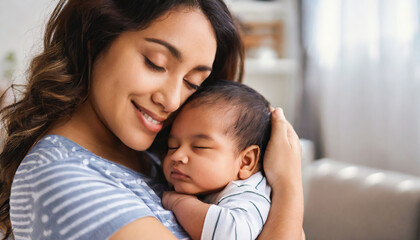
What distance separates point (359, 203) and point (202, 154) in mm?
1187

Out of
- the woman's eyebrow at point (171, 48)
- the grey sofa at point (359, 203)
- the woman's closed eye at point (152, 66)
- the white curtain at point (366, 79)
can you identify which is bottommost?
the grey sofa at point (359, 203)

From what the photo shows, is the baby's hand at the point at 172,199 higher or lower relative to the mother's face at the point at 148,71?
lower

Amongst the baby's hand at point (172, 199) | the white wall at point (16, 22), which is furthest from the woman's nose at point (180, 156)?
the white wall at point (16, 22)

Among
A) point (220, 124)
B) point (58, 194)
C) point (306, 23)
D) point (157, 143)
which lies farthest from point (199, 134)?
point (306, 23)

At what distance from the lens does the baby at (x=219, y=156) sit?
103cm

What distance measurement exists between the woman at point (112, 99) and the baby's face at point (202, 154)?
0.09 metres

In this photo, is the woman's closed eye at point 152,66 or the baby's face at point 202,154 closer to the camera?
the woman's closed eye at point 152,66

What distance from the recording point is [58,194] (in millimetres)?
804

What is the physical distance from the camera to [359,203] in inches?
76.7

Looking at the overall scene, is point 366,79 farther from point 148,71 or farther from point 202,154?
point 148,71

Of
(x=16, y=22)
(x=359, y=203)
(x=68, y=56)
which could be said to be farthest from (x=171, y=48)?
(x=16, y=22)

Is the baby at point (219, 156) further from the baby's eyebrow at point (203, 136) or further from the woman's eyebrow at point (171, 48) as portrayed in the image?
the woman's eyebrow at point (171, 48)

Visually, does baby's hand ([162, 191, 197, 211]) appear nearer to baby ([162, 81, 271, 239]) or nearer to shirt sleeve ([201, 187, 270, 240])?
baby ([162, 81, 271, 239])

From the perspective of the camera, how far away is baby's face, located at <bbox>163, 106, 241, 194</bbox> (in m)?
1.14
